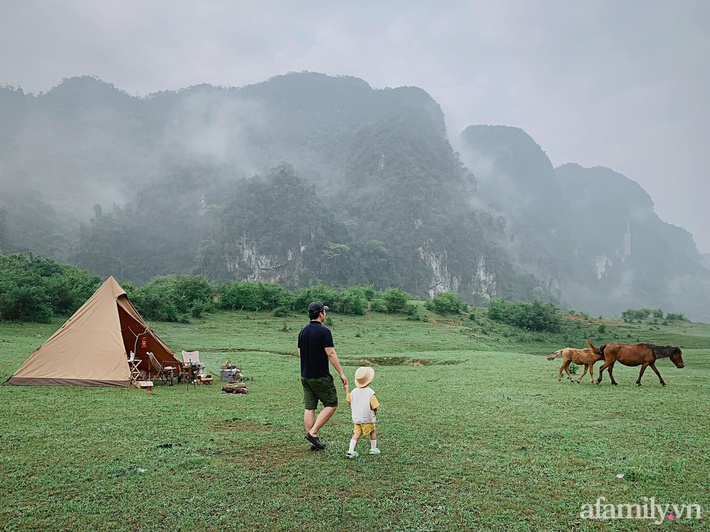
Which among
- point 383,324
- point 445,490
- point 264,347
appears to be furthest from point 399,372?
point 383,324

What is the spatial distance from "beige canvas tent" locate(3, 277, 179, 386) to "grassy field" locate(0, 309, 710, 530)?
0.68m

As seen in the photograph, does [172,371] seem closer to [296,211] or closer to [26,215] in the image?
[296,211]

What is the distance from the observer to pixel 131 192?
16625 cm

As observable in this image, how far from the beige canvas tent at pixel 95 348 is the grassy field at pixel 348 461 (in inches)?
26.7

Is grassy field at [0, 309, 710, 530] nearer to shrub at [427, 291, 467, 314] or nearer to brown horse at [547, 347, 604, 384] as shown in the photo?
brown horse at [547, 347, 604, 384]

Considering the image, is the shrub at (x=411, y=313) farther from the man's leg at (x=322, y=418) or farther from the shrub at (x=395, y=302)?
the man's leg at (x=322, y=418)

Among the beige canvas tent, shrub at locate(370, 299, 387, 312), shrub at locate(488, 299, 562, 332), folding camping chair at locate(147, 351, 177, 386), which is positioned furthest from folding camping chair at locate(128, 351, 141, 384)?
shrub at locate(488, 299, 562, 332)

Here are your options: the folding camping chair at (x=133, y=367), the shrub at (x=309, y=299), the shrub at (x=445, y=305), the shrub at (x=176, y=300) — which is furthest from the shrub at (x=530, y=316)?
the folding camping chair at (x=133, y=367)

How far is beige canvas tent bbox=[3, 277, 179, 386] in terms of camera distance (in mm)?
11906

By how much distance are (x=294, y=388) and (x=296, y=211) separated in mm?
109150

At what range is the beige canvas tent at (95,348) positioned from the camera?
39.1 ft

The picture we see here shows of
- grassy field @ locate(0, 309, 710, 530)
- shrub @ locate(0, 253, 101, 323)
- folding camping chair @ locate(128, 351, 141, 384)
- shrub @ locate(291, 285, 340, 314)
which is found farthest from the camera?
shrub @ locate(291, 285, 340, 314)

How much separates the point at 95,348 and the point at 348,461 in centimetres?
960

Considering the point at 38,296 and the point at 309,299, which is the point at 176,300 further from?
the point at 309,299
